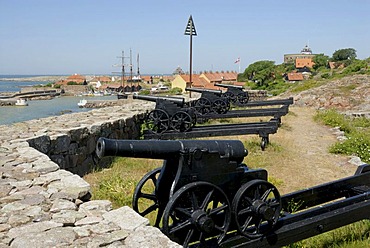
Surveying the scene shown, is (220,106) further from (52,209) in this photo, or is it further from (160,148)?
(52,209)

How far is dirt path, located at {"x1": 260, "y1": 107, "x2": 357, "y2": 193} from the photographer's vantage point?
6422mm

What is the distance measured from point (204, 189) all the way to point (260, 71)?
190 ft

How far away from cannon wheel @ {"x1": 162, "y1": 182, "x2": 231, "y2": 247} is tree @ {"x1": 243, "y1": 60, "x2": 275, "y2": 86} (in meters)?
51.9

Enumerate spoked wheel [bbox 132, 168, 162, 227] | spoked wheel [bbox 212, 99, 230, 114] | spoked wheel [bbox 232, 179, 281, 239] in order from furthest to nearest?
spoked wheel [bbox 212, 99, 230, 114], spoked wheel [bbox 132, 168, 162, 227], spoked wheel [bbox 232, 179, 281, 239]

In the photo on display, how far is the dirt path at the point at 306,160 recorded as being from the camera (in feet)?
21.1

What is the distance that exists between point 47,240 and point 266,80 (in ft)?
176

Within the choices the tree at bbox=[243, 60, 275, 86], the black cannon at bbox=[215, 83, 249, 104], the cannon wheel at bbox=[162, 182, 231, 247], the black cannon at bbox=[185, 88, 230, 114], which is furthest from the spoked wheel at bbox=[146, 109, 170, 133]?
the tree at bbox=[243, 60, 275, 86]

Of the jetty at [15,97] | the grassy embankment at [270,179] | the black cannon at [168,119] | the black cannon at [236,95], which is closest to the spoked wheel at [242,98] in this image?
the black cannon at [236,95]

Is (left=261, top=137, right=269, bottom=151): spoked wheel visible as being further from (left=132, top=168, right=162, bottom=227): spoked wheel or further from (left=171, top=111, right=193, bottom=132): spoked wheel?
(left=132, top=168, right=162, bottom=227): spoked wheel

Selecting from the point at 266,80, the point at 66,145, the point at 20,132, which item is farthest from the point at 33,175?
the point at 266,80

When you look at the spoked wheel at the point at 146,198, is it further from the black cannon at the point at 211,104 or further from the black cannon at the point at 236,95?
the black cannon at the point at 236,95

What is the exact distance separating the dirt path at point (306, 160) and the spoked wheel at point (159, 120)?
106 inches

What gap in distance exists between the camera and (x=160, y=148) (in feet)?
9.56

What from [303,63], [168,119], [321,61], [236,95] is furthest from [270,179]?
[303,63]
